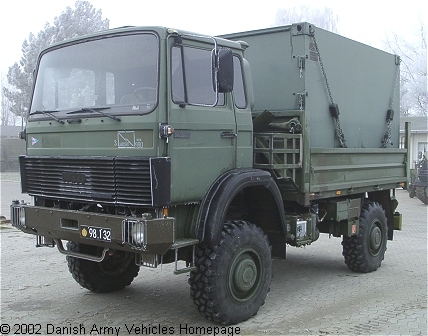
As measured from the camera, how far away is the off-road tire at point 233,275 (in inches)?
215

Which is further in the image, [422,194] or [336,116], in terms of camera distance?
[422,194]

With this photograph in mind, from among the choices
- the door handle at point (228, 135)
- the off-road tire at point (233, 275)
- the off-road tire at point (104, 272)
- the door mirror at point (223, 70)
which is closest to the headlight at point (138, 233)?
the off-road tire at point (233, 275)

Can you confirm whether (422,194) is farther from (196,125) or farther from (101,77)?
(101,77)

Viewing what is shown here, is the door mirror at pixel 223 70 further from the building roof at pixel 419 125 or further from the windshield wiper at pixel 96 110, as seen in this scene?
the building roof at pixel 419 125

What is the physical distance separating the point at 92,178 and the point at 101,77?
3.37ft

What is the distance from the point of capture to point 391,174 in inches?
348

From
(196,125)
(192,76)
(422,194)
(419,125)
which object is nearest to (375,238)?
(196,125)

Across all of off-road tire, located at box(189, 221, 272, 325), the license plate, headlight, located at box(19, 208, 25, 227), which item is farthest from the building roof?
the license plate

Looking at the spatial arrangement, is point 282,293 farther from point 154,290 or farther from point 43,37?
point 43,37

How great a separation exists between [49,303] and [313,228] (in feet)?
11.1

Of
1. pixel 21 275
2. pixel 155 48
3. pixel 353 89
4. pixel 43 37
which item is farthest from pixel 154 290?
pixel 43 37

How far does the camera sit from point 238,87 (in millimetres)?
6078

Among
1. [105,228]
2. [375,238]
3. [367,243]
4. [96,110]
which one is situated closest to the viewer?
[105,228]

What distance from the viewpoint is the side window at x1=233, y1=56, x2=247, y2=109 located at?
19.7 feet
